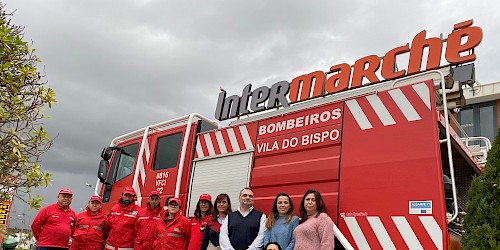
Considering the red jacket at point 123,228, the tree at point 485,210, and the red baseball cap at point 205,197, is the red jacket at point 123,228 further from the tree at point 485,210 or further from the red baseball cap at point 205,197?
the tree at point 485,210

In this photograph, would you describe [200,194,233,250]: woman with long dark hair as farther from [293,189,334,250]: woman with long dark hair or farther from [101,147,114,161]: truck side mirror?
[101,147,114,161]: truck side mirror

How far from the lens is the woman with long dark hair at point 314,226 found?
420 centimetres

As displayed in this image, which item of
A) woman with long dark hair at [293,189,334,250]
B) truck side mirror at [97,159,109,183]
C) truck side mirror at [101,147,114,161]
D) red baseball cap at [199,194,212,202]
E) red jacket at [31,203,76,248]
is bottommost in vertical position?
red jacket at [31,203,76,248]

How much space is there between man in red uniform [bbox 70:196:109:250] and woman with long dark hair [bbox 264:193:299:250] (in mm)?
2728

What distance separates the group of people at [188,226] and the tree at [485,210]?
1.18 meters

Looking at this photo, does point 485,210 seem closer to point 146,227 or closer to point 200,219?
point 200,219

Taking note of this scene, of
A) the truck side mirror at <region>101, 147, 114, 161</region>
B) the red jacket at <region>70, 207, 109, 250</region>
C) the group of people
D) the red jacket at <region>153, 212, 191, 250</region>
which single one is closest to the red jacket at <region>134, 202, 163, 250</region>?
the group of people

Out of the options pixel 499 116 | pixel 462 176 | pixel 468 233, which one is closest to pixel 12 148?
pixel 468 233

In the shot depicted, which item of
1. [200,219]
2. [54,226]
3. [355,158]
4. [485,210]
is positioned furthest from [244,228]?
[54,226]

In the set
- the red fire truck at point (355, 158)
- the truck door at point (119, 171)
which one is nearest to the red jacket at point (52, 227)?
the red fire truck at point (355, 158)

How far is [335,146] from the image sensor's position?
478 cm

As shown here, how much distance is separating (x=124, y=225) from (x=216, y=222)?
1.52 m

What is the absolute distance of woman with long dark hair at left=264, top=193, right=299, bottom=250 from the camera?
4.59 m

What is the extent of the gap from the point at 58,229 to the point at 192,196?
1828mm
